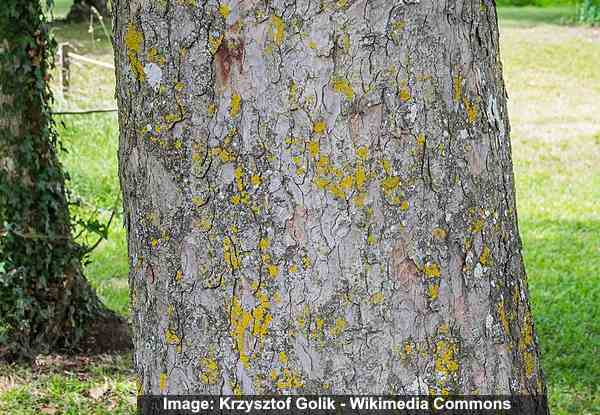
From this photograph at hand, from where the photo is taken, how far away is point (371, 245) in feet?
5.68

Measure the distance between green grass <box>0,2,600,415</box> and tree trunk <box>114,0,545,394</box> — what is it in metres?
2.99

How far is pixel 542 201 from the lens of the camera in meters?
10.2

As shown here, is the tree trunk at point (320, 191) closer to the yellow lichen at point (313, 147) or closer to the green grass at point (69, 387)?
the yellow lichen at point (313, 147)

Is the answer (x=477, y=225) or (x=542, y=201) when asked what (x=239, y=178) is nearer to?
(x=477, y=225)

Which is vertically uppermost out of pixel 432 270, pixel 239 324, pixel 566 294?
pixel 432 270

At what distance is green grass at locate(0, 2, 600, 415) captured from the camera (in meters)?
4.91

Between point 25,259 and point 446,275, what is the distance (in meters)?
3.61

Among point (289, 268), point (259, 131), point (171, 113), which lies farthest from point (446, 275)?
point (171, 113)

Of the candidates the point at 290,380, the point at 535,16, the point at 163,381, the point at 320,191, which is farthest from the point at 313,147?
the point at 535,16

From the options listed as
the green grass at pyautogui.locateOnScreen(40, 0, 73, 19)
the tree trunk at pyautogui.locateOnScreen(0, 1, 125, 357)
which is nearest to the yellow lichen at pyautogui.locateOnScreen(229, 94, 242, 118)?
the tree trunk at pyautogui.locateOnScreen(0, 1, 125, 357)

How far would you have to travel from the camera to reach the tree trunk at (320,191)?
171cm

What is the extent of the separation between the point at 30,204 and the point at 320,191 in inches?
137

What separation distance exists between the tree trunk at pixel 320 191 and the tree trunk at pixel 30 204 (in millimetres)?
3254

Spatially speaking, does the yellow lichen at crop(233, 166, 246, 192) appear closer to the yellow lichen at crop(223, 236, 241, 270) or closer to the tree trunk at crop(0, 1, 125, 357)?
the yellow lichen at crop(223, 236, 241, 270)
